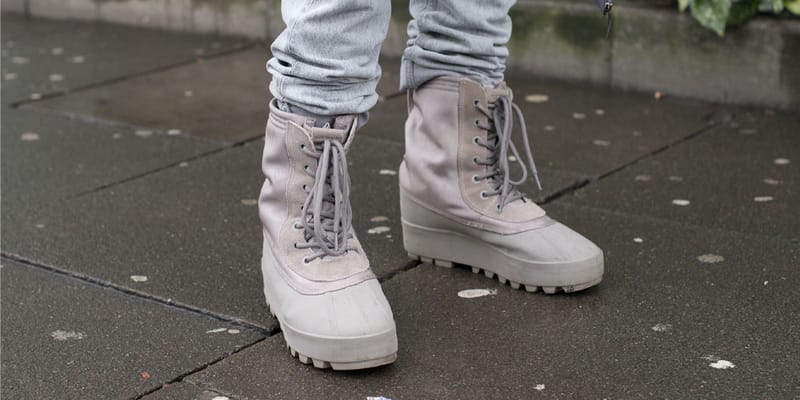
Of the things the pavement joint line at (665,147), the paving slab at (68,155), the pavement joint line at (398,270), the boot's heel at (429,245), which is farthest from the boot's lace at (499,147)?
the paving slab at (68,155)

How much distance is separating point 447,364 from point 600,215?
34.6 inches

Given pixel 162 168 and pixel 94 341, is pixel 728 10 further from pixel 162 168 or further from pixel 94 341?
pixel 94 341

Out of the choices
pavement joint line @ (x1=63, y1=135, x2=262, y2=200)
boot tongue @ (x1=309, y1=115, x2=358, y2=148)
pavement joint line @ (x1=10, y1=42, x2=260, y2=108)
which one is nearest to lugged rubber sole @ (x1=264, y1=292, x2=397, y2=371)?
boot tongue @ (x1=309, y1=115, x2=358, y2=148)

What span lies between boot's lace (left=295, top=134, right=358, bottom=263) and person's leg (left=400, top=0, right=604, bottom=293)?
0.29 m

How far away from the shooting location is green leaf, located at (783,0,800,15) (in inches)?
134

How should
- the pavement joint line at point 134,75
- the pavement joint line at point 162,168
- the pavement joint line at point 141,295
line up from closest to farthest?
the pavement joint line at point 141,295 → the pavement joint line at point 162,168 → the pavement joint line at point 134,75

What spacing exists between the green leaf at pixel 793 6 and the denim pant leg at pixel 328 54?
1938 mm

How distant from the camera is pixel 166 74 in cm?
418

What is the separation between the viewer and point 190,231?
2.56 m

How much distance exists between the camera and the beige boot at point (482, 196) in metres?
2.09

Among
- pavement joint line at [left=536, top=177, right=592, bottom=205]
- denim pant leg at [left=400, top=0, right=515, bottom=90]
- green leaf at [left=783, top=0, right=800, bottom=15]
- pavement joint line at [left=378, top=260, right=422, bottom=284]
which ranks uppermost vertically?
denim pant leg at [left=400, top=0, right=515, bottom=90]

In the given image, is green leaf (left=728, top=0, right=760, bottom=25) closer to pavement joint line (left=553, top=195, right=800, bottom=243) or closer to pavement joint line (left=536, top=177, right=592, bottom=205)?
pavement joint line (left=536, top=177, right=592, bottom=205)

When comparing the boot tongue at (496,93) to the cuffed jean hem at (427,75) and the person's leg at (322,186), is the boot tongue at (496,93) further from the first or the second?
the person's leg at (322,186)

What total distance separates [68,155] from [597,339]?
1.87m
